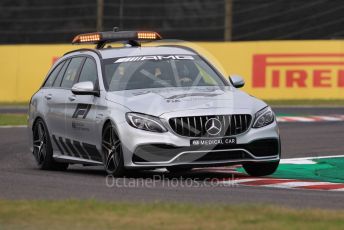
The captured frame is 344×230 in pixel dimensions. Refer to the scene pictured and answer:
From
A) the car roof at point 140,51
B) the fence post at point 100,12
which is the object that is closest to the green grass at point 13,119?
the fence post at point 100,12

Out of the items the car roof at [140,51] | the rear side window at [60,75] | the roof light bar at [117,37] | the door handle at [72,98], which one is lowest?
the door handle at [72,98]

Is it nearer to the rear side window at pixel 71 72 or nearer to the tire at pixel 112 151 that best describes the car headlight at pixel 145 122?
the tire at pixel 112 151

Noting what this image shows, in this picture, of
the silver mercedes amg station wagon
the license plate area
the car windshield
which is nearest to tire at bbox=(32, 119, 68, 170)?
the silver mercedes amg station wagon

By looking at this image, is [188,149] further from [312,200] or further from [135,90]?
[312,200]

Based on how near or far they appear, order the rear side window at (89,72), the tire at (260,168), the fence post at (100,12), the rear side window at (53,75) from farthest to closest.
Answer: the fence post at (100,12) → the rear side window at (53,75) → the rear side window at (89,72) → the tire at (260,168)

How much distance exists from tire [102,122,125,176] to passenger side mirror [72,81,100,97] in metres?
0.62

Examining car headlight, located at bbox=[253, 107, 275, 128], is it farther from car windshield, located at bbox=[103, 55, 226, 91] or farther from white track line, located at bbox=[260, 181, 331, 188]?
car windshield, located at bbox=[103, 55, 226, 91]

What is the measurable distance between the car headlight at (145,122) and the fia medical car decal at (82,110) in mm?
1168

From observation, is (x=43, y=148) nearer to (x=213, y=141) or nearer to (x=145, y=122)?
(x=145, y=122)

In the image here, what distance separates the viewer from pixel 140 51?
13.7m

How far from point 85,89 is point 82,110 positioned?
39cm

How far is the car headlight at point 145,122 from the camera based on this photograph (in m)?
11.8

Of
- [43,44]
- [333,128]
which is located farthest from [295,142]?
[43,44]

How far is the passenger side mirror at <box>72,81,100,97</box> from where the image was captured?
42.4 ft
